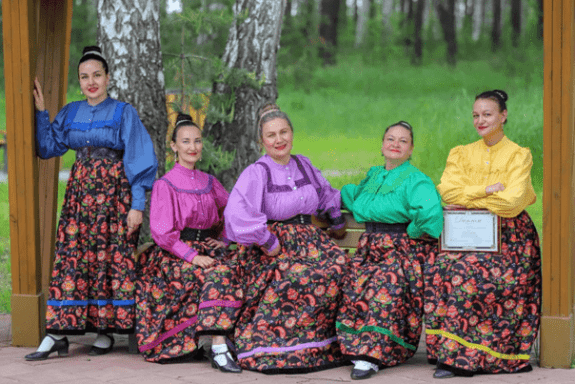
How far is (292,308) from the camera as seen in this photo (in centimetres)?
458

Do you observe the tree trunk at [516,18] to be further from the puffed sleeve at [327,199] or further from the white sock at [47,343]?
the white sock at [47,343]

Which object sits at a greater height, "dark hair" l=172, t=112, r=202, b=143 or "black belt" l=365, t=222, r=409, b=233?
"dark hair" l=172, t=112, r=202, b=143

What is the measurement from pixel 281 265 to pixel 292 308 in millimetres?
256

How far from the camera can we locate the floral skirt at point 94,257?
486 cm

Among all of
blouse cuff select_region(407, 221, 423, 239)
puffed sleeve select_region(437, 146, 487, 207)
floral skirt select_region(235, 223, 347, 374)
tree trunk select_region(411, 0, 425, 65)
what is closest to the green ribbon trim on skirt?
floral skirt select_region(235, 223, 347, 374)

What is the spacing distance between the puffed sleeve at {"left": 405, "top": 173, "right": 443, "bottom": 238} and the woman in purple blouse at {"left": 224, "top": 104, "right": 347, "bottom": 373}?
0.49 metres

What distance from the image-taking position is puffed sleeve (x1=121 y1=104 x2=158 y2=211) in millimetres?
4867

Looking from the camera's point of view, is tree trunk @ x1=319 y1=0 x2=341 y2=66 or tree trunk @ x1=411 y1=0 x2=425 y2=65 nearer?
tree trunk @ x1=411 y1=0 x2=425 y2=65

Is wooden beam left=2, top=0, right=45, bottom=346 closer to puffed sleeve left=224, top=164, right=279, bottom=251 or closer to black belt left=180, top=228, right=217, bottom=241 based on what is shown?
black belt left=180, top=228, right=217, bottom=241

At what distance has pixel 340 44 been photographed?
2578 cm

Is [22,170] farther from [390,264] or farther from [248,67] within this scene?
[390,264]

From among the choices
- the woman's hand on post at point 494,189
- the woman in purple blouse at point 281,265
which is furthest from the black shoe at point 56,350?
the woman's hand on post at point 494,189

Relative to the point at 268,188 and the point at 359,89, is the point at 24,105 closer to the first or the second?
the point at 268,188

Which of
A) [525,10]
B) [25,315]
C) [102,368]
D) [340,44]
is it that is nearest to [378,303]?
[102,368]
